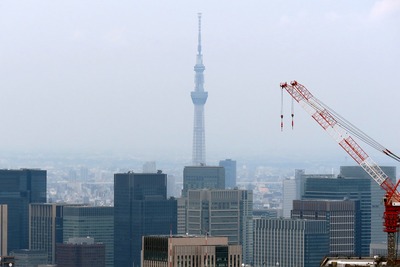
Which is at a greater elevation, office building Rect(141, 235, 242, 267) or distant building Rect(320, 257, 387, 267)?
distant building Rect(320, 257, 387, 267)

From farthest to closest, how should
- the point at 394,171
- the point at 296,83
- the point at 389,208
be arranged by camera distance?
the point at 394,171
the point at 296,83
the point at 389,208

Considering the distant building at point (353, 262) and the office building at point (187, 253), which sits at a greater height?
the distant building at point (353, 262)

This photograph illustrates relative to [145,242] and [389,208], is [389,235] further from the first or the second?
[145,242]

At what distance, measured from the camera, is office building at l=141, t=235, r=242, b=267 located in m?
130

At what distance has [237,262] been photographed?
137 metres

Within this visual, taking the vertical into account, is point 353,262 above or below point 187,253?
above

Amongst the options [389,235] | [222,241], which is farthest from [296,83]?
[389,235]

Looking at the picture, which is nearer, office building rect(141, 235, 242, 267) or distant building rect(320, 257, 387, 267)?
distant building rect(320, 257, 387, 267)

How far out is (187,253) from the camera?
131m

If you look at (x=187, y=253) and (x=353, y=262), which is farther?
(x=187, y=253)

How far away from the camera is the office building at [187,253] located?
427ft

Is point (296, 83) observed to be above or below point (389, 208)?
above

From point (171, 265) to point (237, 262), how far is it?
969 centimetres

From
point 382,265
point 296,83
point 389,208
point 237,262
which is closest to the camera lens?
point 382,265
